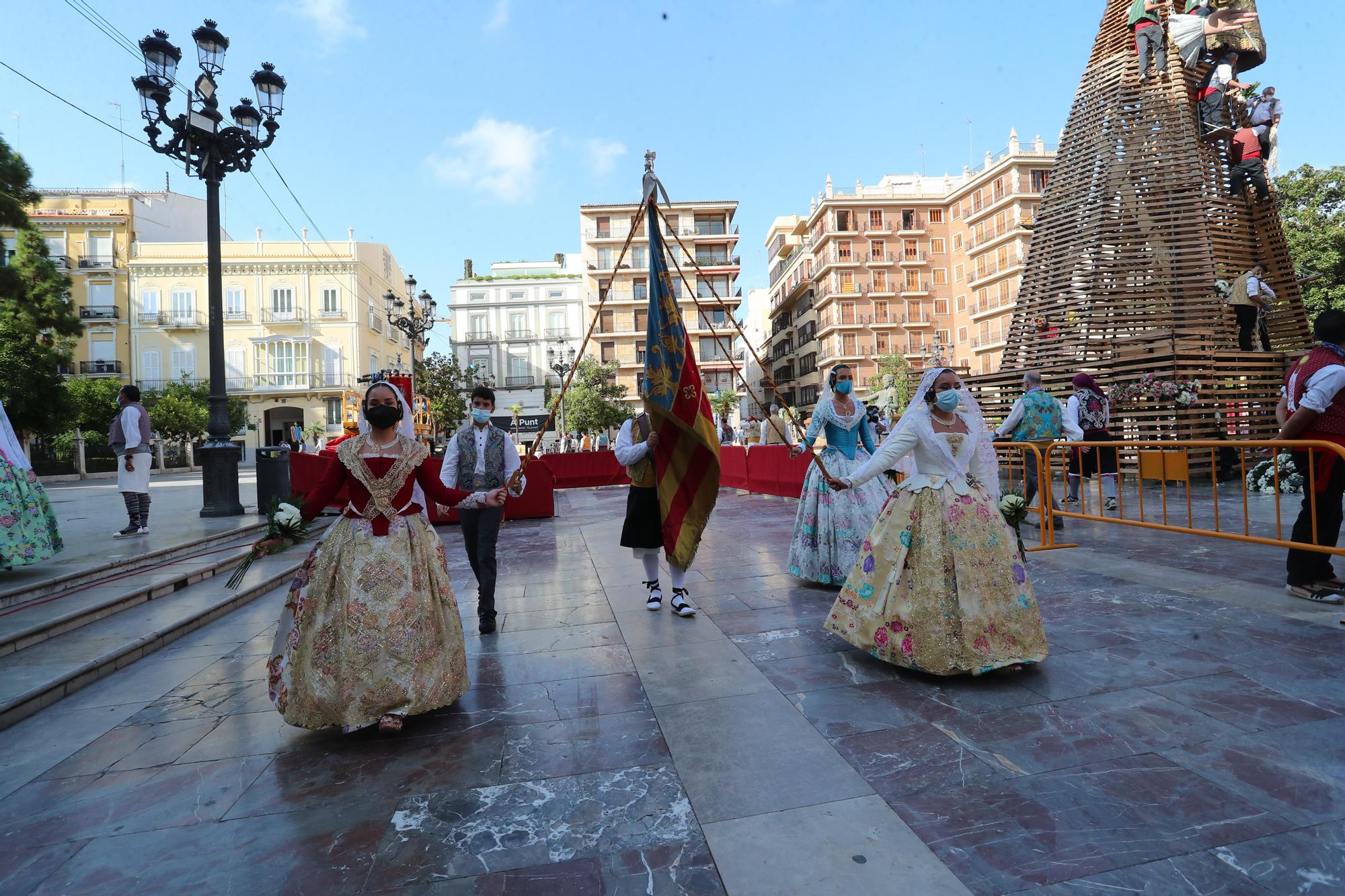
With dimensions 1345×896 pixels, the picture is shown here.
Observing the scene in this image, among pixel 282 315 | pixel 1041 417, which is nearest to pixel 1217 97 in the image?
pixel 1041 417

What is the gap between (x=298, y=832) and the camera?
8.30 feet

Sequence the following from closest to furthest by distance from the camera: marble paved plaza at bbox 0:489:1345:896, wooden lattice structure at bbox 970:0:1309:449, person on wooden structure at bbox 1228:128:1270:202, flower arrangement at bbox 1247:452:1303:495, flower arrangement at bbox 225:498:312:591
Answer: marble paved plaza at bbox 0:489:1345:896 → flower arrangement at bbox 225:498:312:591 → flower arrangement at bbox 1247:452:1303:495 → wooden lattice structure at bbox 970:0:1309:449 → person on wooden structure at bbox 1228:128:1270:202

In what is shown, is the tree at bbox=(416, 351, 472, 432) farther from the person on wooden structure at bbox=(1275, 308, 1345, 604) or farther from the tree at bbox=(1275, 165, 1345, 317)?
the tree at bbox=(1275, 165, 1345, 317)

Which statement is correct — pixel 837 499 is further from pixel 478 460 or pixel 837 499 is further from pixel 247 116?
pixel 247 116

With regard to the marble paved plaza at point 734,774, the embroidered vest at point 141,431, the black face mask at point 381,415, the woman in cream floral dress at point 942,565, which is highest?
the embroidered vest at point 141,431

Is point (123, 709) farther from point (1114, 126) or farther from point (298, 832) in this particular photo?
point (1114, 126)

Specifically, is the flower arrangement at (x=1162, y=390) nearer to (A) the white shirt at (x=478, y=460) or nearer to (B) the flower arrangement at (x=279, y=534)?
(A) the white shirt at (x=478, y=460)

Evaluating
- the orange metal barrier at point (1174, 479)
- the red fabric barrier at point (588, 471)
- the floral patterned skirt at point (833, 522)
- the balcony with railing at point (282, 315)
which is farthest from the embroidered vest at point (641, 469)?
the balcony with railing at point (282, 315)

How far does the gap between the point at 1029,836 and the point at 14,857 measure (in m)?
3.41

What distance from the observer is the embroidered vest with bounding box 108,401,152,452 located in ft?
29.4

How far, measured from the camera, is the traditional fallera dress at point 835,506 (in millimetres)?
5793

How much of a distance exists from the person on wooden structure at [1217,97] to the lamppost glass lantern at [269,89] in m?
16.4

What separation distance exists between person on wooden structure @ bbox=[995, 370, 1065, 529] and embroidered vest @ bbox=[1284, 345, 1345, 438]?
115 inches

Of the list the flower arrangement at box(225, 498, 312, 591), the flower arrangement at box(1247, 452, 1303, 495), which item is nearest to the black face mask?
the flower arrangement at box(225, 498, 312, 591)
